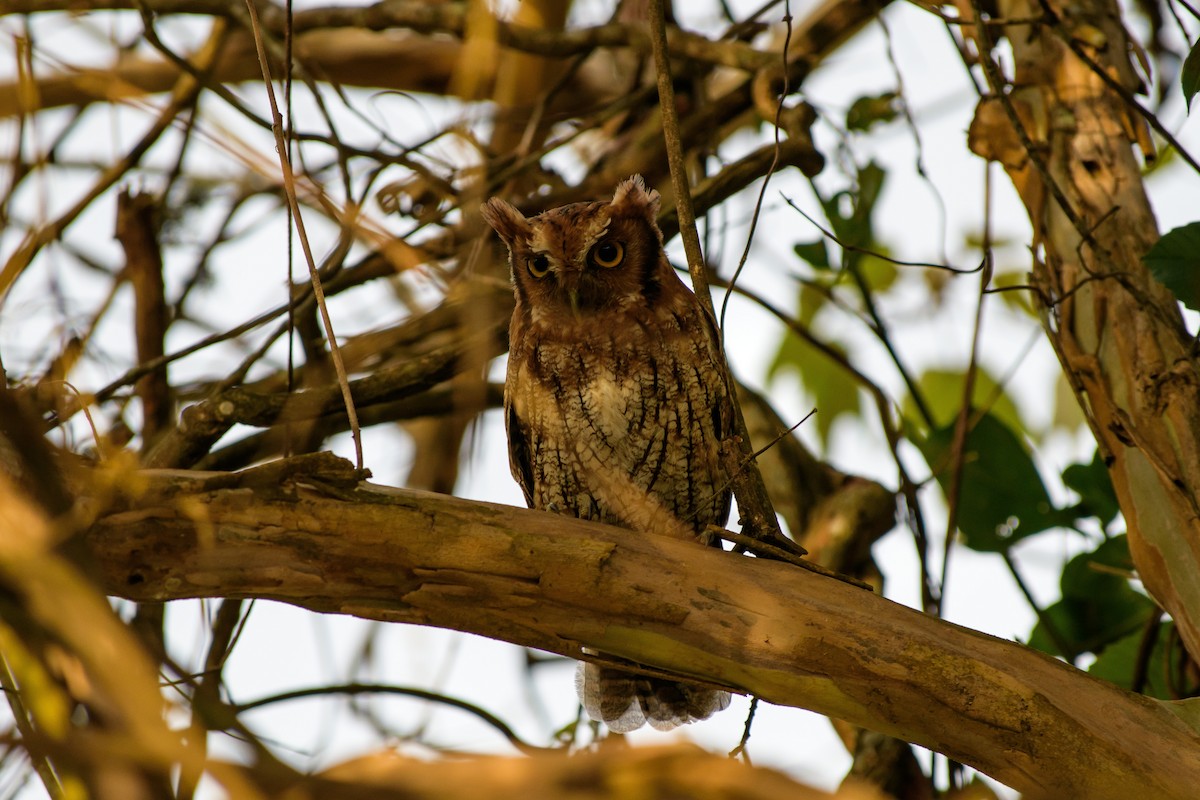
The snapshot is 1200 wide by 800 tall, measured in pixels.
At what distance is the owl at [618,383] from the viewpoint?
2.94 meters

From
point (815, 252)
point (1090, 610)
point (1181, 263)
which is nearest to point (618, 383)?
point (815, 252)

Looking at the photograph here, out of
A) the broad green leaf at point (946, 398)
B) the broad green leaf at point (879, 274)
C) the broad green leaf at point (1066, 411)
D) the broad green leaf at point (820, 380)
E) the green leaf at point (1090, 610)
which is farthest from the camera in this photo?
the broad green leaf at point (879, 274)

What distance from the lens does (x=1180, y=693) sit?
8.43 feet

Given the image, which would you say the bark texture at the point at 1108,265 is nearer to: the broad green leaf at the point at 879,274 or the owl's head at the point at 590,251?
the owl's head at the point at 590,251

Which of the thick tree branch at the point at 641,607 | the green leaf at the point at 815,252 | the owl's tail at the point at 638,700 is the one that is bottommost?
the thick tree branch at the point at 641,607

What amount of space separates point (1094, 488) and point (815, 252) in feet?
3.28

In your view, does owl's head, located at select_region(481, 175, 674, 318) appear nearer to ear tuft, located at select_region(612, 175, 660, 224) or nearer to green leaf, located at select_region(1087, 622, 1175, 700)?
ear tuft, located at select_region(612, 175, 660, 224)

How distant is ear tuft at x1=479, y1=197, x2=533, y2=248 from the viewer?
3074 millimetres

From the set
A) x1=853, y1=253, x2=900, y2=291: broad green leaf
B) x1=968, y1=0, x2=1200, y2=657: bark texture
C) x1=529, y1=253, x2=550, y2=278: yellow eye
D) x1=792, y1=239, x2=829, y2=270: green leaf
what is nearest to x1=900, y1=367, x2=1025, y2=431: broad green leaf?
x1=853, y1=253, x2=900, y2=291: broad green leaf

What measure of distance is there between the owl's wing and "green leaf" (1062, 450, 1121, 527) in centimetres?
147

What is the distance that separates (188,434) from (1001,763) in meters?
1.80

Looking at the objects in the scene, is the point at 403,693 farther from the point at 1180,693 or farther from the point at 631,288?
the point at 1180,693

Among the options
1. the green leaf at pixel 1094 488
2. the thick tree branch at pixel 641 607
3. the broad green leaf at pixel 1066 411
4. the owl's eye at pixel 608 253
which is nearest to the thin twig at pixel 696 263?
the thick tree branch at pixel 641 607

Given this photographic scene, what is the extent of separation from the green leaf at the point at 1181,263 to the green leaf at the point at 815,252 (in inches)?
42.2
